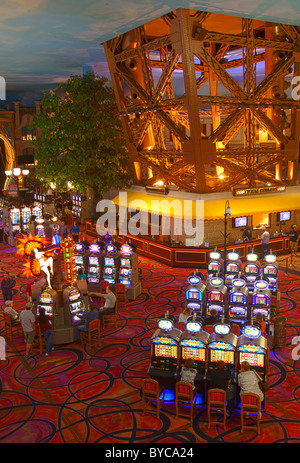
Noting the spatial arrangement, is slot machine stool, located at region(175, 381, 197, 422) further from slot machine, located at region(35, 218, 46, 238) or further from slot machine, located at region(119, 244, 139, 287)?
slot machine, located at region(35, 218, 46, 238)

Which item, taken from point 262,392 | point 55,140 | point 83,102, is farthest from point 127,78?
point 262,392

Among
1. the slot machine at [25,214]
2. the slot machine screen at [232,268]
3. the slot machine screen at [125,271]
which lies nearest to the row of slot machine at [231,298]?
the slot machine screen at [232,268]

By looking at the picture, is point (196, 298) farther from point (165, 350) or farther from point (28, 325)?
point (28, 325)

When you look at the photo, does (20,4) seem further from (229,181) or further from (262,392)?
(229,181)

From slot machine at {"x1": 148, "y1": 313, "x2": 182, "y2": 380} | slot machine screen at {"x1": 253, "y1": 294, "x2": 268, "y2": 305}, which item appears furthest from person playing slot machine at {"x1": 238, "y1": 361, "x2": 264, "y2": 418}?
slot machine screen at {"x1": 253, "y1": 294, "x2": 268, "y2": 305}

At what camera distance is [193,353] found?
930 centimetres

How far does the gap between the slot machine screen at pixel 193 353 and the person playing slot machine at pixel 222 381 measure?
63 centimetres

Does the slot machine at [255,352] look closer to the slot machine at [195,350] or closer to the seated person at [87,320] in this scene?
the slot machine at [195,350]

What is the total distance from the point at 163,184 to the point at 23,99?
2386 cm

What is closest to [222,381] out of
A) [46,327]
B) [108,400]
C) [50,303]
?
[108,400]

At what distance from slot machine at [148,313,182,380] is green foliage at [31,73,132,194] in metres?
16.3

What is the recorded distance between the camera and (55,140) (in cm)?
2462

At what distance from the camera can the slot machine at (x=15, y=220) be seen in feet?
84.0

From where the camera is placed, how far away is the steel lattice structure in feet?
65.4
